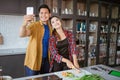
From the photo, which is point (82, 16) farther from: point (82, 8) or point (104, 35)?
point (104, 35)

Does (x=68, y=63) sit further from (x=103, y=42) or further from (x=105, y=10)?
(x=105, y=10)

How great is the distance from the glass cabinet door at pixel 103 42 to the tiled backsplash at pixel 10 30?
92.6 inches

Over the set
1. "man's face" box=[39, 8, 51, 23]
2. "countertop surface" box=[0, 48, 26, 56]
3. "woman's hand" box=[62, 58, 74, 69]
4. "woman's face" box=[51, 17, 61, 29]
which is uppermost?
"man's face" box=[39, 8, 51, 23]

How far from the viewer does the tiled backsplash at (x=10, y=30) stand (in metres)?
3.44

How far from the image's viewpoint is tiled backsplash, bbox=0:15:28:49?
3439 millimetres

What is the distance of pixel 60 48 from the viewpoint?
2.02 m

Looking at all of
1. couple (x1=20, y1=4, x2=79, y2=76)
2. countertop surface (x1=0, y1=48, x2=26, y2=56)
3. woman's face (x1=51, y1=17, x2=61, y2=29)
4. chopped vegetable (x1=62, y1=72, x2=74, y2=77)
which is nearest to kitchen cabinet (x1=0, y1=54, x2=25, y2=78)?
countertop surface (x1=0, y1=48, x2=26, y2=56)

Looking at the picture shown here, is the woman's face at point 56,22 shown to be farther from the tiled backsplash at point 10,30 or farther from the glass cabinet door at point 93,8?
the glass cabinet door at point 93,8

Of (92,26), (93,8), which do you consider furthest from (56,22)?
(93,8)

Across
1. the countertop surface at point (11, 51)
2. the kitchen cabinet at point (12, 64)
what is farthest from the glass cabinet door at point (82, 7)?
the kitchen cabinet at point (12, 64)

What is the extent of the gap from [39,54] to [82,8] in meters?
2.39

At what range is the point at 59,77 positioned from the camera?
1630 mm

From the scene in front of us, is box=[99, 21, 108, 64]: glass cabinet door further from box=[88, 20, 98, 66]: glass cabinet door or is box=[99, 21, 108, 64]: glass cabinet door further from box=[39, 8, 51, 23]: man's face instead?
box=[39, 8, 51, 23]: man's face

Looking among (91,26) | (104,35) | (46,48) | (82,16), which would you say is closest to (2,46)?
(46,48)
